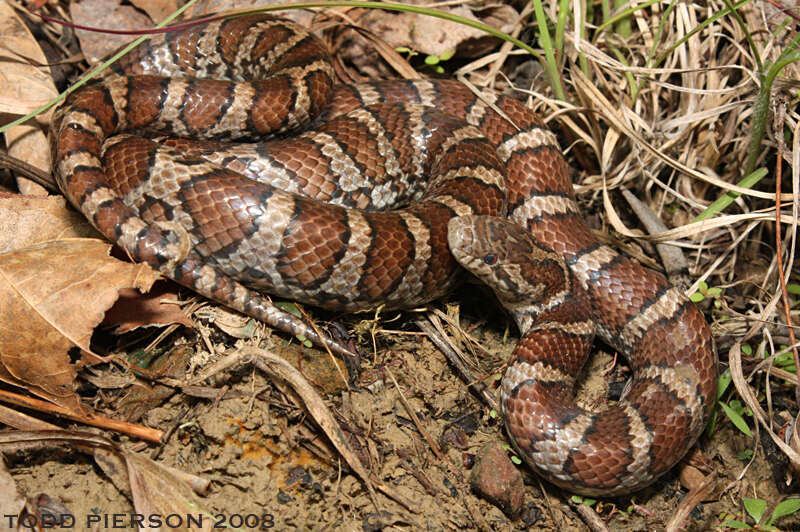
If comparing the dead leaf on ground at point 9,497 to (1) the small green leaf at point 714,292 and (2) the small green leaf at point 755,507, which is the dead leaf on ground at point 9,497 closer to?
(2) the small green leaf at point 755,507

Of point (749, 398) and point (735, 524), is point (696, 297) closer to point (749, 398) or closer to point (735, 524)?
point (749, 398)

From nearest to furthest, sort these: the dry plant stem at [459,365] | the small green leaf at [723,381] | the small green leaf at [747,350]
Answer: the dry plant stem at [459,365] < the small green leaf at [723,381] < the small green leaf at [747,350]

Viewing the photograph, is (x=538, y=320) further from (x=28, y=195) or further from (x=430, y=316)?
(x=28, y=195)

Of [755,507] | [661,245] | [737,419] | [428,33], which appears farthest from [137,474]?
[428,33]

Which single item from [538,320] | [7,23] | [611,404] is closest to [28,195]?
[7,23]

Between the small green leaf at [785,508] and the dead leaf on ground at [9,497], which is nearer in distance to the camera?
the dead leaf on ground at [9,497]

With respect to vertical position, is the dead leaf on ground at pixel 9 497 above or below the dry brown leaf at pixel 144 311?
below

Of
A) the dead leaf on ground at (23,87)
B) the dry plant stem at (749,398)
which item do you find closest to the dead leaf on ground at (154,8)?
the dead leaf on ground at (23,87)
